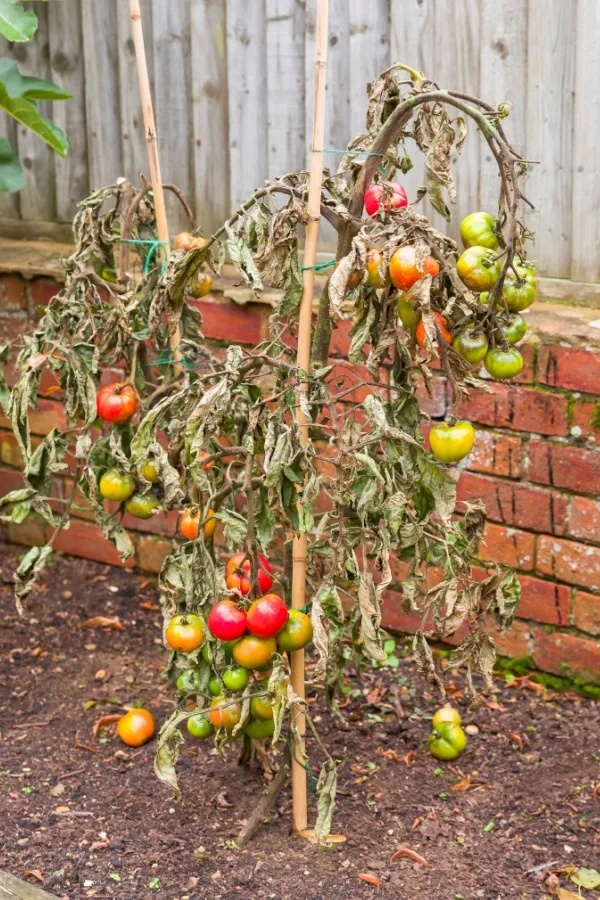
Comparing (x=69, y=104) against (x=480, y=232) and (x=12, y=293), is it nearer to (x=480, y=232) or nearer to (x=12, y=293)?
(x=12, y=293)

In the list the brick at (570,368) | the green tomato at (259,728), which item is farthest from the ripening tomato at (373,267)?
the brick at (570,368)

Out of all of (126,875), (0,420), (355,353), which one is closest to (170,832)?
(126,875)

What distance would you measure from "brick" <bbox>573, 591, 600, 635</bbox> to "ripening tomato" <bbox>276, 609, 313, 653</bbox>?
1.05 meters

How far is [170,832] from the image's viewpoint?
8.00 feet

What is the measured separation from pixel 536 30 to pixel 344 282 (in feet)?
4.25

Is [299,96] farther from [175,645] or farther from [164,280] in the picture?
[175,645]

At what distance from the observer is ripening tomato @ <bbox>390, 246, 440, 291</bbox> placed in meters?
1.77

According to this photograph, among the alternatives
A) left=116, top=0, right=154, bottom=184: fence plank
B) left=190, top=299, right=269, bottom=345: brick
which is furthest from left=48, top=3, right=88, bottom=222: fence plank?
left=190, top=299, right=269, bottom=345: brick

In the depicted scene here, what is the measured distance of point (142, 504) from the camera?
246 centimetres

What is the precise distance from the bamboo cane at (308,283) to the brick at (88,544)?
160cm

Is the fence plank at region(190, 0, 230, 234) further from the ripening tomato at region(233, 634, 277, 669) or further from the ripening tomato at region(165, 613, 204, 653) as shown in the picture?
the ripening tomato at region(233, 634, 277, 669)

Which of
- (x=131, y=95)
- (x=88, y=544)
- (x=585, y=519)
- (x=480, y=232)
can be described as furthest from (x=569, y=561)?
(x=131, y=95)

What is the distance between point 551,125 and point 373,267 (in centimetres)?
115

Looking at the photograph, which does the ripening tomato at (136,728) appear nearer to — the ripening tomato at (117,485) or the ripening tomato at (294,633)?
the ripening tomato at (117,485)
